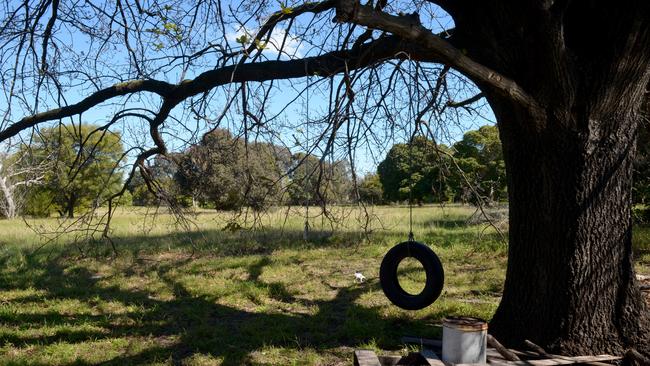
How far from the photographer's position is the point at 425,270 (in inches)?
223

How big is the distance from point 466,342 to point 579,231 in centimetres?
161

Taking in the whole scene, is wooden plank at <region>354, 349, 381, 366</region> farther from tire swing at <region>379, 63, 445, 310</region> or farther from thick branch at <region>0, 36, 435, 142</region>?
thick branch at <region>0, 36, 435, 142</region>

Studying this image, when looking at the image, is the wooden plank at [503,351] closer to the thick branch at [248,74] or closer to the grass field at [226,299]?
the grass field at [226,299]

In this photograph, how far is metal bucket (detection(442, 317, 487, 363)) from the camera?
13.9ft

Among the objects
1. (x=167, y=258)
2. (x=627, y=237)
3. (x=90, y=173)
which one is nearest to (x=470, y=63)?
(x=627, y=237)

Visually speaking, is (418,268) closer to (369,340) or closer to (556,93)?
(369,340)

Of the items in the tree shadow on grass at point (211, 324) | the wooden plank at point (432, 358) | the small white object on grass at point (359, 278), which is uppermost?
the wooden plank at point (432, 358)

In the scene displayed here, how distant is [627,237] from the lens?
5211 millimetres

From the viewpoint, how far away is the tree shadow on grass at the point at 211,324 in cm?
634

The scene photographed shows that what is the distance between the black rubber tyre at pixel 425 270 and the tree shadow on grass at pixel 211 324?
713 mm

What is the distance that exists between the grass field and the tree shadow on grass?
2 centimetres

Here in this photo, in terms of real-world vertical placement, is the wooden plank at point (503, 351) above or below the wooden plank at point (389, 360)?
above

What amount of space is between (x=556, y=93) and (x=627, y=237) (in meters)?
1.52

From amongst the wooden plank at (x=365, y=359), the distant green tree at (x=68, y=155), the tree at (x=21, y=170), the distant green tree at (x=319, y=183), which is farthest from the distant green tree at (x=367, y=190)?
the tree at (x=21, y=170)
